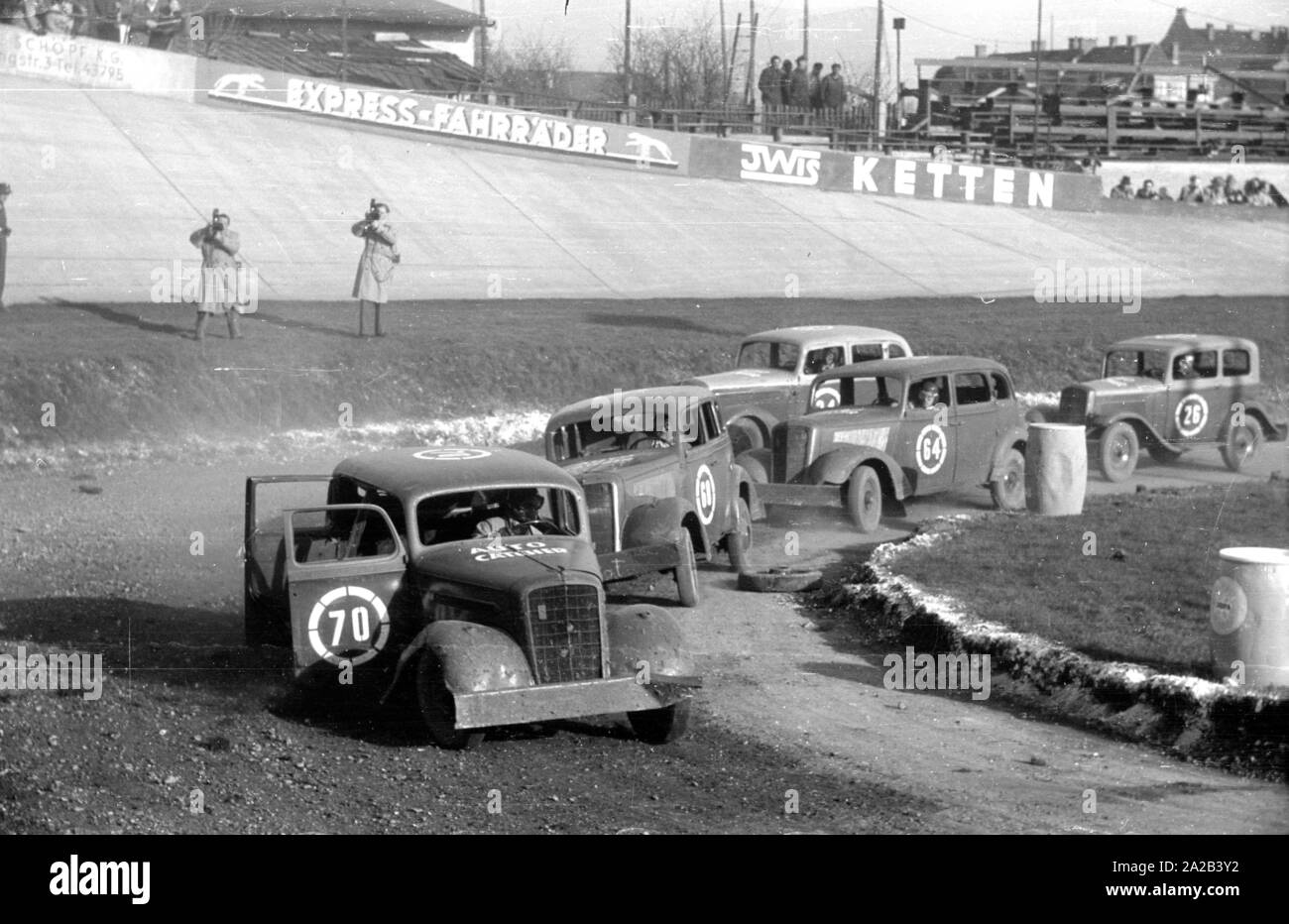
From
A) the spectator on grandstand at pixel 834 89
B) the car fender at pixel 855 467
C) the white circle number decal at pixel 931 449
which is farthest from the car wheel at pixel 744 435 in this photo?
the spectator on grandstand at pixel 834 89

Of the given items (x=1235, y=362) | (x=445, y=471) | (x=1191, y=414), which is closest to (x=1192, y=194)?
(x=1235, y=362)

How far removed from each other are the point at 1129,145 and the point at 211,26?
80.6 ft

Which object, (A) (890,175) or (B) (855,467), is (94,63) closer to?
(A) (890,175)

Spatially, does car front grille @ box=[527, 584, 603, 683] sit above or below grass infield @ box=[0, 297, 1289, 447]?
below

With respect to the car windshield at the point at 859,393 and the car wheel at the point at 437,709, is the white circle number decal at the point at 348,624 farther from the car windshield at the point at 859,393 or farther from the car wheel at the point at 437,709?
the car windshield at the point at 859,393

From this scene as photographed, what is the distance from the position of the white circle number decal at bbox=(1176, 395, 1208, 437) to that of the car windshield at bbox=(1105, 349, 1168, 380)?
409 mm

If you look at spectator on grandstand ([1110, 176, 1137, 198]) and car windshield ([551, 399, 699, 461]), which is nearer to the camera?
car windshield ([551, 399, 699, 461])

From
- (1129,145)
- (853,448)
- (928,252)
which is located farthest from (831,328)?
(1129,145)

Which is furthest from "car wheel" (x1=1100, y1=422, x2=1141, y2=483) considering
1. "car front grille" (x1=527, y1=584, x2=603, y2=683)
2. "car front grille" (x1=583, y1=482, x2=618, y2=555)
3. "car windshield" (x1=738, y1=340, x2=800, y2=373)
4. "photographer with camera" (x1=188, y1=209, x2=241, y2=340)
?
"photographer with camera" (x1=188, y1=209, x2=241, y2=340)

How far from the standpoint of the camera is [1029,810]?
675cm

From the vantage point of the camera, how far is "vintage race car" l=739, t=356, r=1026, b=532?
14.0m

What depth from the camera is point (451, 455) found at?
874 cm

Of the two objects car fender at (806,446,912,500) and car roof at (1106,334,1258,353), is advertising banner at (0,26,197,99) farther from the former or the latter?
car fender at (806,446,912,500)
